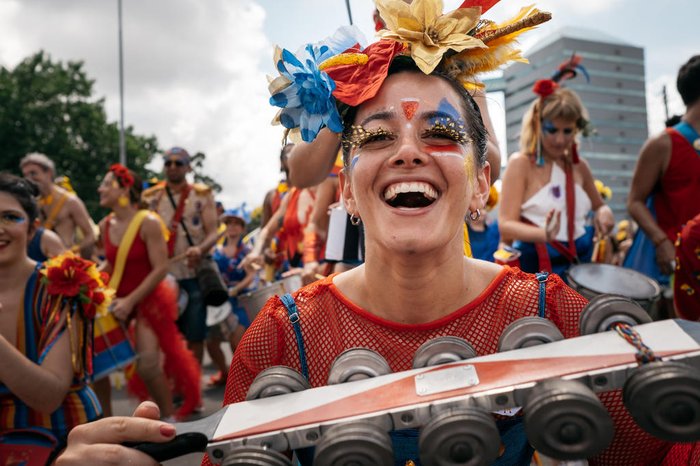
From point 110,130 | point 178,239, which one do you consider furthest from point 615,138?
point 178,239

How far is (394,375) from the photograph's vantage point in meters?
1.18

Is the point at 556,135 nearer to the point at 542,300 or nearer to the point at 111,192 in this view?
the point at 542,300

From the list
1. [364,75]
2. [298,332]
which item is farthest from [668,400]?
[364,75]

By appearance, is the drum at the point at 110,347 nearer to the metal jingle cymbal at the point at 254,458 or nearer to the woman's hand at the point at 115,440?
the woman's hand at the point at 115,440

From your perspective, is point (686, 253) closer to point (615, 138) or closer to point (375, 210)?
point (375, 210)

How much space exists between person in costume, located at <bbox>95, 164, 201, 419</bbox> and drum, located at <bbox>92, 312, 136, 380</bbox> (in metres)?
0.34

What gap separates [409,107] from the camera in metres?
1.58

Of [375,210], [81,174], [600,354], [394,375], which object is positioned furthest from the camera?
[81,174]

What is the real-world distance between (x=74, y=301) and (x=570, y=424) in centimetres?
255

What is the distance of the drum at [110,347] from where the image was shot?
4289 millimetres

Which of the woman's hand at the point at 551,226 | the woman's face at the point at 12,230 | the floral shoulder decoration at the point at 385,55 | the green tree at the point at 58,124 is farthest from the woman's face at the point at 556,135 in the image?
the green tree at the point at 58,124

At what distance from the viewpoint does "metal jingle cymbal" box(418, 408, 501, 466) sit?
978 mm

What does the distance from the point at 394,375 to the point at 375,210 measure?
0.50 meters

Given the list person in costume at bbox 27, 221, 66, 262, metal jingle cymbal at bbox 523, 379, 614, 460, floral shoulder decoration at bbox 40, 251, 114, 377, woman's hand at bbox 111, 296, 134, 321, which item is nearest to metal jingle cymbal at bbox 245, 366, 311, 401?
metal jingle cymbal at bbox 523, 379, 614, 460
